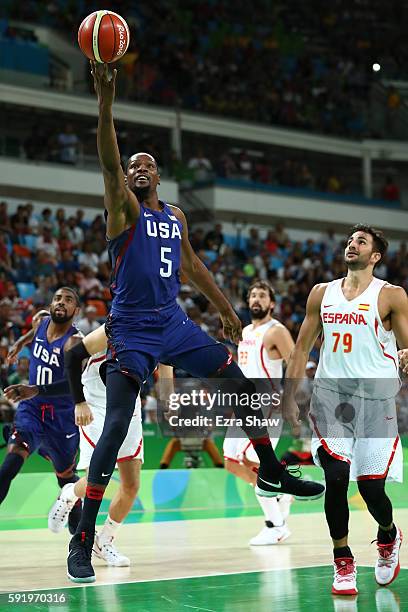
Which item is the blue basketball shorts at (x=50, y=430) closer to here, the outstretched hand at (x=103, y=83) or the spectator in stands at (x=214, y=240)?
the outstretched hand at (x=103, y=83)

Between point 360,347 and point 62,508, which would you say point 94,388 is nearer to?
point 62,508

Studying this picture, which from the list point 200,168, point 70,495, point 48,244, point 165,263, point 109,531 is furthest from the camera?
point 200,168

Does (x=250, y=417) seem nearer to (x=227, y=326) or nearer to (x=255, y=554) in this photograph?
(x=227, y=326)

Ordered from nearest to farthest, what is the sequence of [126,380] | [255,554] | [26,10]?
[126,380] → [255,554] → [26,10]

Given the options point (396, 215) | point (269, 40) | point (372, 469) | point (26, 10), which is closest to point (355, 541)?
point (372, 469)

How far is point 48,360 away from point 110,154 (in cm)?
410

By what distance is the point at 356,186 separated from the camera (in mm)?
32469

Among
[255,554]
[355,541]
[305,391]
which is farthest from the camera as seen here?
[305,391]

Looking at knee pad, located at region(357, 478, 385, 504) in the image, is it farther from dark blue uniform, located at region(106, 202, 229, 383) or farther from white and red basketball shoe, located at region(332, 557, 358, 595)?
dark blue uniform, located at region(106, 202, 229, 383)

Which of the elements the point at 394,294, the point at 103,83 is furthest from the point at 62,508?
the point at 103,83

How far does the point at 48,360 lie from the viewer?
31.6ft

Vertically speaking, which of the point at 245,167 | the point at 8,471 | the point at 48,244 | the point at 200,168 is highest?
the point at 245,167

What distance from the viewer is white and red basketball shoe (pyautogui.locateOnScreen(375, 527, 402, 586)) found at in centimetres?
682

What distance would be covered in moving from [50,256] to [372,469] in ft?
45.8
